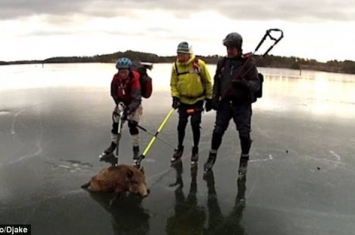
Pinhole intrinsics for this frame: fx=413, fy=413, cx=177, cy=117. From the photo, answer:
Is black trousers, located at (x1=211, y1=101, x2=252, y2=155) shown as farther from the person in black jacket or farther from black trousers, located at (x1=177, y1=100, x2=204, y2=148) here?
black trousers, located at (x1=177, y1=100, x2=204, y2=148)

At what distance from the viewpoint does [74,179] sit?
5.64 m

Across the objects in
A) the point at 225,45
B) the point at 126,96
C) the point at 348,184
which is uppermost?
the point at 225,45

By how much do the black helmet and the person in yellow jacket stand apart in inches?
31.7

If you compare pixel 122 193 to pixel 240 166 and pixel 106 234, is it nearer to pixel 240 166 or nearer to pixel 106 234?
pixel 106 234

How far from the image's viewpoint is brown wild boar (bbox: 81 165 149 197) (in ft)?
16.7

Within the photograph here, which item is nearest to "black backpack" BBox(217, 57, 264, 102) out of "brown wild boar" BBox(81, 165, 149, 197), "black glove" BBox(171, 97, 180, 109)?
"black glove" BBox(171, 97, 180, 109)

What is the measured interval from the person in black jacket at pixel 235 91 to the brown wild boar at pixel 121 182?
4.74ft

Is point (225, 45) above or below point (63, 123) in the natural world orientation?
above

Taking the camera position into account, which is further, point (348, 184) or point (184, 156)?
point (184, 156)

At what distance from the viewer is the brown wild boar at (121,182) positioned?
5082 millimetres

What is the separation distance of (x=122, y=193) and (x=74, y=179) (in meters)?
0.90

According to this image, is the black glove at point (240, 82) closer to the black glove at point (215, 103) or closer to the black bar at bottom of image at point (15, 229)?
the black glove at point (215, 103)

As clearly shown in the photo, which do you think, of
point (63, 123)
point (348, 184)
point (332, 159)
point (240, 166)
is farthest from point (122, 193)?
point (63, 123)

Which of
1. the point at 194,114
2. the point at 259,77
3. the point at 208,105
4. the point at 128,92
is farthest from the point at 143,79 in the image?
the point at 259,77
